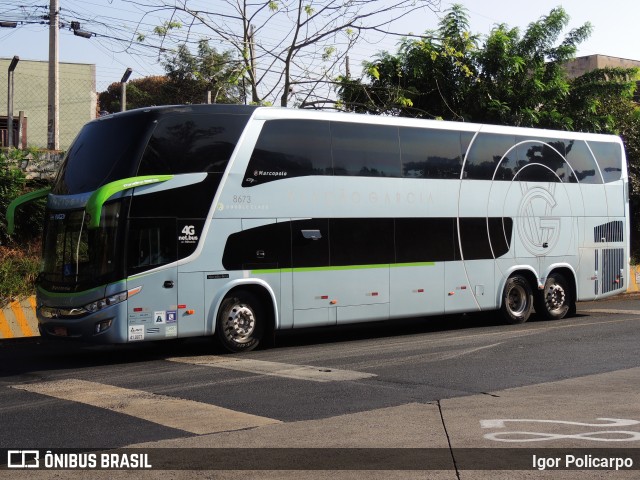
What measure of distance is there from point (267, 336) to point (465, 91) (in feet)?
47.1

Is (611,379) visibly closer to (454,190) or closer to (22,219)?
(454,190)

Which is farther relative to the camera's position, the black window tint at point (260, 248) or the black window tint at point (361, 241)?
the black window tint at point (361, 241)

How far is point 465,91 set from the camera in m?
26.6

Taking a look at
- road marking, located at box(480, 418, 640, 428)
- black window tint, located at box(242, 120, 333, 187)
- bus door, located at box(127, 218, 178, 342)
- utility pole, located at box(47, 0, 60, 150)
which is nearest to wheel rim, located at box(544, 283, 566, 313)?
black window tint, located at box(242, 120, 333, 187)

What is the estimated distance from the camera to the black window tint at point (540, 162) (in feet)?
60.3

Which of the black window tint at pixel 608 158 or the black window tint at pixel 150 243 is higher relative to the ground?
the black window tint at pixel 608 158

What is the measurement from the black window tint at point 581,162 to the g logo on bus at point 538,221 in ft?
2.96

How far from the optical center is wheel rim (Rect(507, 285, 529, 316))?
18469 millimetres

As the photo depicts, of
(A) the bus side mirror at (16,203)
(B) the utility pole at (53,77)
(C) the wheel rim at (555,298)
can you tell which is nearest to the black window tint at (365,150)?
(A) the bus side mirror at (16,203)

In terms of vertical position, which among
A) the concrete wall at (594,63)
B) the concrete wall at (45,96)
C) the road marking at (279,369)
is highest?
the concrete wall at (594,63)

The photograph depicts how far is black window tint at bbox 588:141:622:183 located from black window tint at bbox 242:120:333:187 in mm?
7674

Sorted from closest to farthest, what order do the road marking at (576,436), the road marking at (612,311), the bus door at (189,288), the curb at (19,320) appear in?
the road marking at (576,436) < the bus door at (189,288) < the curb at (19,320) < the road marking at (612,311)

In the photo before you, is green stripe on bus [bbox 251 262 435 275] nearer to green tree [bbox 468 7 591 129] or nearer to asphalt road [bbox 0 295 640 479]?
asphalt road [bbox 0 295 640 479]

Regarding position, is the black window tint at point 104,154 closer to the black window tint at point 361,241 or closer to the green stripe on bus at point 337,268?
the green stripe on bus at point 337,268
